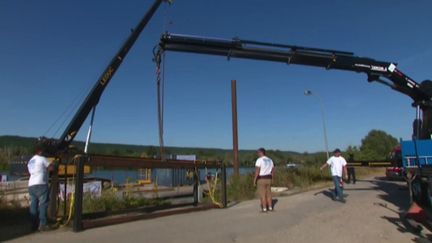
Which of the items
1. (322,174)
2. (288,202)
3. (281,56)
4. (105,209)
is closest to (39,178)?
(105,209)

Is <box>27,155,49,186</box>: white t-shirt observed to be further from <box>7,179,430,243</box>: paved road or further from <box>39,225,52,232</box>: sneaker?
<box>7,179,430,243</box>: paved road

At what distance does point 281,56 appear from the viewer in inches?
628

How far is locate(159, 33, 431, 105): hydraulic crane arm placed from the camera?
1434cm

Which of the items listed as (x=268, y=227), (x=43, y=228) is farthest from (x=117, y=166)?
(x=268, y=227)

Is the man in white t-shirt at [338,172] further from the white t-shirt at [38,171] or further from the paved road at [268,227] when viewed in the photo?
the white t-shirt at [38,171]

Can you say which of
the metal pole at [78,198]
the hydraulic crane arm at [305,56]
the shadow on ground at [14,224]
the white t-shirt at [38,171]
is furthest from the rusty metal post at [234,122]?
the white t-shirt at [38,171]

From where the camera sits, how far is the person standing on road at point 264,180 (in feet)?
42.3

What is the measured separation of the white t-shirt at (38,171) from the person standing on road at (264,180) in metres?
6.17

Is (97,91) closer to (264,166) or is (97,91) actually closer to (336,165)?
(264,166)

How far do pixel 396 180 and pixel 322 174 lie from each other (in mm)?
4579

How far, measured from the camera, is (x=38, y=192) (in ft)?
30.6

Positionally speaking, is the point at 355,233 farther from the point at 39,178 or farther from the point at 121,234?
the point at 39,178

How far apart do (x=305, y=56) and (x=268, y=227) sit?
8102 mm

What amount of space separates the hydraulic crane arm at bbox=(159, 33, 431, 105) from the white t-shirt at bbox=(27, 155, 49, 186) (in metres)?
5.89
